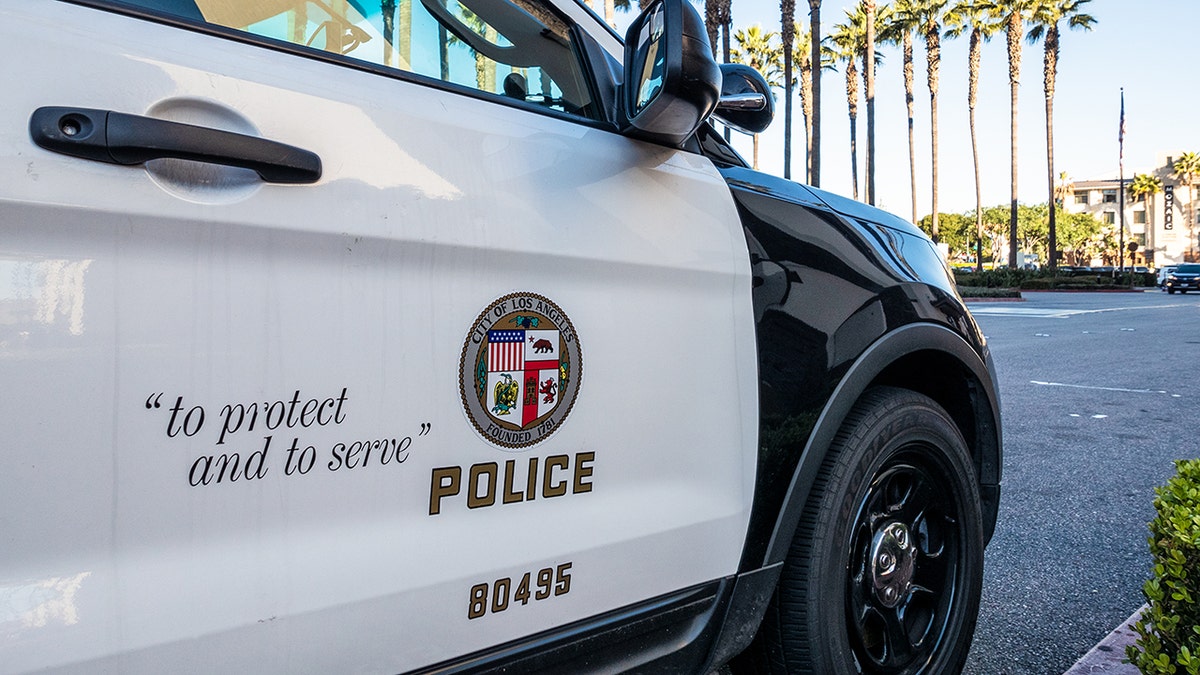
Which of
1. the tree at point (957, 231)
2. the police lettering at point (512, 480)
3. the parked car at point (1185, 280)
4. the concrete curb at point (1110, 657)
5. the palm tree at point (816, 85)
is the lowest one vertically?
the concrete curb at point (1110, 657)

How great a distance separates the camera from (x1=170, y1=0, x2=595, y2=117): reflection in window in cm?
134

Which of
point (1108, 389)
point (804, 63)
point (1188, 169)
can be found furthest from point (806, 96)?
point (1188, 169)

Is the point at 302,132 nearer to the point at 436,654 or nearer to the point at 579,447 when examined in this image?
the point at 579,447

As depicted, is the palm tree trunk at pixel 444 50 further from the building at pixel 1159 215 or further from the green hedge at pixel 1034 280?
the building at pixel 1159 215

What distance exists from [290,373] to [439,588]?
15.0 inches

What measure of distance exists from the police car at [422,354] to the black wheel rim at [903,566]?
0.07 ft

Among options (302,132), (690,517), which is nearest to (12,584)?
(302,132)

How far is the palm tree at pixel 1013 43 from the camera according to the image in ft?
126

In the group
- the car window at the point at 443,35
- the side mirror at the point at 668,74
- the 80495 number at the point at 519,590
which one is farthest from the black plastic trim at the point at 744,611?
the car window at the point at 443,35

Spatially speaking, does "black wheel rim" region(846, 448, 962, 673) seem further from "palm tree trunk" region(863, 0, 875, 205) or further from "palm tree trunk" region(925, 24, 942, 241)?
"palm tree trunk" region(925, 24, 942, 241)

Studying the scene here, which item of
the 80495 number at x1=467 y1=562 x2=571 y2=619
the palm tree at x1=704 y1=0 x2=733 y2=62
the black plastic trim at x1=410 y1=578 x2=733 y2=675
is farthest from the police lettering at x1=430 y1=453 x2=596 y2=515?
the palm tree at x1=704 y1=0 x2=733 y2=62

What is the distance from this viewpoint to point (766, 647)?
1862 millimetres

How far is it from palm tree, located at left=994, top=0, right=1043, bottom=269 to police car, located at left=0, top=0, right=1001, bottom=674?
39906mm

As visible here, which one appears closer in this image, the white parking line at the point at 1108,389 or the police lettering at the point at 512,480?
the police lettering at the point at 512,480
